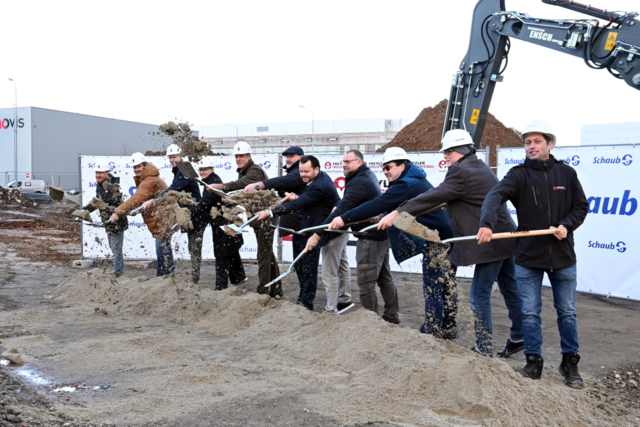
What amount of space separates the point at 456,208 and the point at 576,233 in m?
4.41

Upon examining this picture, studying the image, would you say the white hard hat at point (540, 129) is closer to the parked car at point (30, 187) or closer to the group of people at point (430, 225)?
the group of people at point (430, 225)

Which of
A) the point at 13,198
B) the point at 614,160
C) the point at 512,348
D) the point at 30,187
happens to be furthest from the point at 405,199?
the point at 30,187

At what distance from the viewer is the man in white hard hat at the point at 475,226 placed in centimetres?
536

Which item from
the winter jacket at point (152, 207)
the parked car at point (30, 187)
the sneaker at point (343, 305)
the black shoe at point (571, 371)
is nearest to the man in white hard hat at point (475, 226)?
the black shoe at point (571, 371)

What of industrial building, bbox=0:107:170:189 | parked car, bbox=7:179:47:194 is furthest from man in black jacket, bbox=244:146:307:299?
industrial building, bbox=0:107:170:189

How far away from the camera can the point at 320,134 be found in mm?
78750

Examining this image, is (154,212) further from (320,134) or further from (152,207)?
(320,134)

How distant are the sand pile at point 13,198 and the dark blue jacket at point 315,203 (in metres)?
25.5

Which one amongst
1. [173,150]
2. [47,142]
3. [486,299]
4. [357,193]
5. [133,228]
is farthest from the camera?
[47,142]

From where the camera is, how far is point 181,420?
Result: 12.4 feet

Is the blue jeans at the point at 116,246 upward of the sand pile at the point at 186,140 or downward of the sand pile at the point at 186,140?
downward

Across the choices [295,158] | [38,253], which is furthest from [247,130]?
[295,158]

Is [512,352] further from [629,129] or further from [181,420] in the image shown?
[629,129]

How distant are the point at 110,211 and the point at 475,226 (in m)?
6.91
